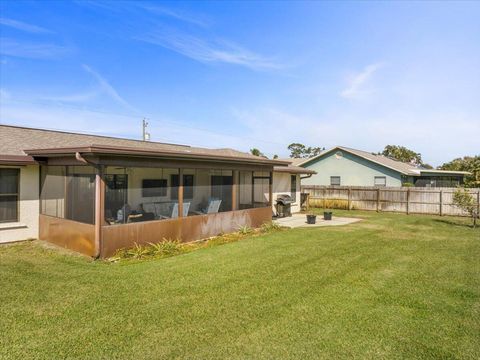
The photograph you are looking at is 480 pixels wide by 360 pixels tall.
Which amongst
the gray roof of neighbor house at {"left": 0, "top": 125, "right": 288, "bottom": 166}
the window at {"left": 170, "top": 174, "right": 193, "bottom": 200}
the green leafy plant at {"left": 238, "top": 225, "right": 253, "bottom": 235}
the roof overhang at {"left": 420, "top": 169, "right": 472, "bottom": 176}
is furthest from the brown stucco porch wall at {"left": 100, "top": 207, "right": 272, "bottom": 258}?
the roof overhang at {"left": 420, "top": 169, "right": 472, "bottom": 176}

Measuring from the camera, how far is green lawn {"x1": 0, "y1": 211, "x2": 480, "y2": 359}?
375 cm

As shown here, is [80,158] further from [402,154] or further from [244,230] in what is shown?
[402,154]

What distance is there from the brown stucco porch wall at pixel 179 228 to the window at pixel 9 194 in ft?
12.3

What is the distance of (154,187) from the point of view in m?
9.21

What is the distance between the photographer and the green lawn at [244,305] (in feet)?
12.3

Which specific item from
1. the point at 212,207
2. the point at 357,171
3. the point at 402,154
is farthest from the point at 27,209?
the point at 402,154

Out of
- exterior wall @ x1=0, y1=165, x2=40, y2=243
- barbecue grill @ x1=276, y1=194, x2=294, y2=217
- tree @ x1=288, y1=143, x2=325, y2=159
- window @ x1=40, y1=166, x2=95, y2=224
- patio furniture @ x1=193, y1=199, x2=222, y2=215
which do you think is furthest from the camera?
tree @ x1=288, y1=143, x2=325, y2=159

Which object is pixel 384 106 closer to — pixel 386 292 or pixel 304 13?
pixel 304 13

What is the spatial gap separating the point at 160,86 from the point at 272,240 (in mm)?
17476

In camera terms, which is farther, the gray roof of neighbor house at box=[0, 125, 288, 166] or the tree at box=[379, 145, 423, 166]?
the tree at box=[379, 145, 423, 166]

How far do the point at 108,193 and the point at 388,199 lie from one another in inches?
670

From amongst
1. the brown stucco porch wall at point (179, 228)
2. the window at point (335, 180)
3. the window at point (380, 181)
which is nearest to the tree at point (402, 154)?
the window at point (335, 180)

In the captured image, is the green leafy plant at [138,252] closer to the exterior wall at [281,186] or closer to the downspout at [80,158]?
the downspout at [80,158]

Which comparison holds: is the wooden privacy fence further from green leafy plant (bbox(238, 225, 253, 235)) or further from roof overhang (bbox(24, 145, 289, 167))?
roof overhang (bbox(24, 145, 289, 167))
